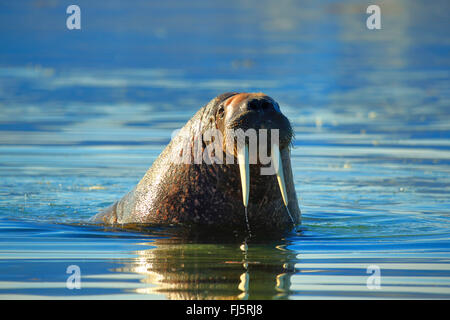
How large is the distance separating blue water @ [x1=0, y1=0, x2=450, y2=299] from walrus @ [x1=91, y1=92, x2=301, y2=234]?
25 cm

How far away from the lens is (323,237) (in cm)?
871

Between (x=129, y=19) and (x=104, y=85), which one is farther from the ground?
(x=129, y=19)

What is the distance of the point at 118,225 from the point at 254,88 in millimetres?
12472

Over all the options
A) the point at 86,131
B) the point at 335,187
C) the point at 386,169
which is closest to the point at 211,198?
the point at 335,187

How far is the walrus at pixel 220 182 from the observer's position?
802 centimetres

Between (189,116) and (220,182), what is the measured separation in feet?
31.7

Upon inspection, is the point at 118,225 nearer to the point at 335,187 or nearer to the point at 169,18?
the point at 335,187

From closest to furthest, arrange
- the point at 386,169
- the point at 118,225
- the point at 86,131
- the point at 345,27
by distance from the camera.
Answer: the point at 118,225
the point at 386,169
the point at 86,131
the point at 345,27
